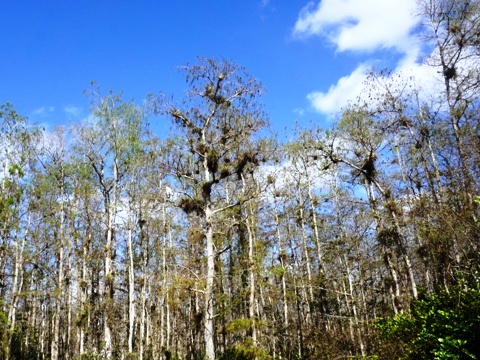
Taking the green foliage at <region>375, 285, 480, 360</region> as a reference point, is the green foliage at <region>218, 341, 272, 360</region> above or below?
below

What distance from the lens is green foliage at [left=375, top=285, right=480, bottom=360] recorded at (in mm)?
6406

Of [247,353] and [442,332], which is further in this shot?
[247,353]

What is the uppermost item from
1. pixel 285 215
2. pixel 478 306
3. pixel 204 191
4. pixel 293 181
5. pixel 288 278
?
pixel 293 181

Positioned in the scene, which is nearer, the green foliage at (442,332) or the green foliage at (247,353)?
the green foliage at (442,332)

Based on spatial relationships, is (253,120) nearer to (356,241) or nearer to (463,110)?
(356,241)

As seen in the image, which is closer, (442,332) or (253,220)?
(442,332)

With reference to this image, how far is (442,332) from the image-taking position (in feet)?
24.2

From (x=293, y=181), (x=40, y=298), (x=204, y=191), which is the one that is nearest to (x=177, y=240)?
(x=293, y=181)

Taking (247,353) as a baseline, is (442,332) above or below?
above

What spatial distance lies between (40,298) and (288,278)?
19.2 m

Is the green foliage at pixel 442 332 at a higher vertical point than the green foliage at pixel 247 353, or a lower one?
higher

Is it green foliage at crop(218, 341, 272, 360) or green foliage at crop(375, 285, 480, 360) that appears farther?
green foliage at crop(218, 341, 272, 360)

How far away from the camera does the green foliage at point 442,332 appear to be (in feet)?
21.0

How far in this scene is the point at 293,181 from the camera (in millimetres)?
22391
